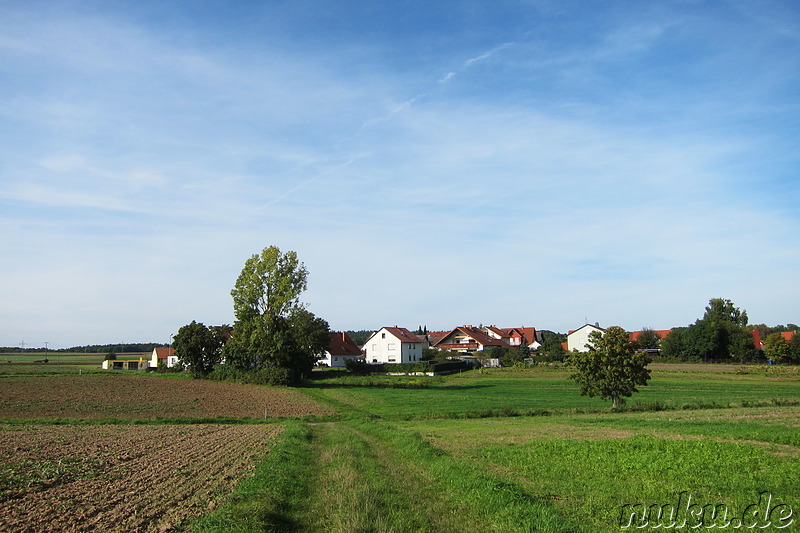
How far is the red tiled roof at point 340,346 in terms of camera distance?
113350mm

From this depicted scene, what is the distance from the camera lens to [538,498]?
11734mm

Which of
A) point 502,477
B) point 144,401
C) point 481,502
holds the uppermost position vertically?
point 481,502

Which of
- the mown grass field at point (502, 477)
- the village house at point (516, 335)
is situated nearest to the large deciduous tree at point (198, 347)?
the mown grass field at point (502, 477)

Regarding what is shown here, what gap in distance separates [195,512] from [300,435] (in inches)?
587

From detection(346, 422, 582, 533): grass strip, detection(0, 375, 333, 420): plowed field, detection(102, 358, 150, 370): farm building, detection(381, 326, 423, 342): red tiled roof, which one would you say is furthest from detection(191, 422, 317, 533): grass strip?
detection(102, 358, 150, 370): farm building

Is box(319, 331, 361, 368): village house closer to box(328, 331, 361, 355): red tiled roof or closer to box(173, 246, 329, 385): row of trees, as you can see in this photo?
box(328, 331, 361, 355): red tiled roof

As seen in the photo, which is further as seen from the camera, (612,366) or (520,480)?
(612,366)

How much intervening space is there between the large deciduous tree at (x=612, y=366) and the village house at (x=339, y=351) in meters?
74.9

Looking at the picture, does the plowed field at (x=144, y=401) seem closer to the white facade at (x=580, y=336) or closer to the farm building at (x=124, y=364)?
the farm building at (x=124, y=364)

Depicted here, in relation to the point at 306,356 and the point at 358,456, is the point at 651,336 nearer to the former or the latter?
the point at 306,356

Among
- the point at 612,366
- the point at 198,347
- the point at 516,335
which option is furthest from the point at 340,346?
the point at 612,366

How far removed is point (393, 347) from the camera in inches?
4313

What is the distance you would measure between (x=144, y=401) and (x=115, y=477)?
34.7 meters

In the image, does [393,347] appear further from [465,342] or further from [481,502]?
[481,502]
